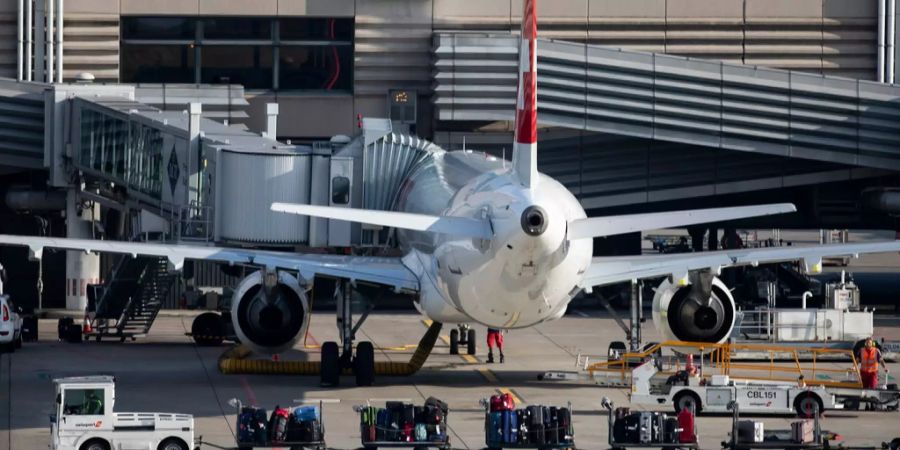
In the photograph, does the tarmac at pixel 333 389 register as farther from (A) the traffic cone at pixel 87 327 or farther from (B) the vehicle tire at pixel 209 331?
(A) the traffic cone at pixel 87 327

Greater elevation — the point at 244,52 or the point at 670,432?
the point at 244,52

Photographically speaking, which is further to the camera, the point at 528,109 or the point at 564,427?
the point at 528,109

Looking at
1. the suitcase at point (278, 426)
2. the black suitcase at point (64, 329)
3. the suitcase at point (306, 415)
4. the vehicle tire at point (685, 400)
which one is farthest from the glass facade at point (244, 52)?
the suitcase at point (278, 426)

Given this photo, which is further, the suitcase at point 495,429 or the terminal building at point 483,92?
the terminal building at point 483,92

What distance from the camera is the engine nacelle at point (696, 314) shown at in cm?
4388

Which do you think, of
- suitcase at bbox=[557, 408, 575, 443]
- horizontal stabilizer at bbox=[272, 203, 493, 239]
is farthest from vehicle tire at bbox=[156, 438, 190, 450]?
suitcase at bbox=[557, 408, 575, 443]

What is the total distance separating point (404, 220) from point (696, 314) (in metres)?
11.2

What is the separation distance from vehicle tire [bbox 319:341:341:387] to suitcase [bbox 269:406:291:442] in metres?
11.1

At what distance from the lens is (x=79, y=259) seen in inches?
2616

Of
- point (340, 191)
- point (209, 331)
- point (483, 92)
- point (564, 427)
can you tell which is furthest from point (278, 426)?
point (483, 92)

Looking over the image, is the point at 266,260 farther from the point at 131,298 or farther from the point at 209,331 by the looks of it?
the point at 131,298

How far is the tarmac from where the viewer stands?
3647cm

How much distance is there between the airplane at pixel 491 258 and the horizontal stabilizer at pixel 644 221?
0.12 ft

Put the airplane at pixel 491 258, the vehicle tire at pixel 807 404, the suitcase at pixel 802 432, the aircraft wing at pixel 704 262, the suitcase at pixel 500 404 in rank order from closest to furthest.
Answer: the suitcase at pixel 802 432
the suitcase at pixel 500 404
the airplane at pixel 491 258
the vehicle tire at pixel 807 404
the aircraft wing at pixel 704 262
